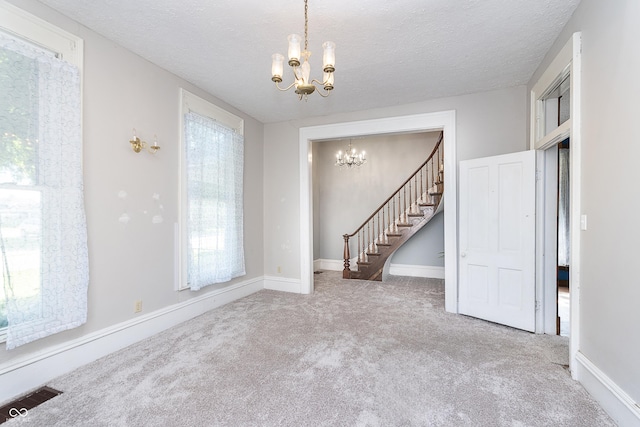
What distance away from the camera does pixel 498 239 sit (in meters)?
3.51

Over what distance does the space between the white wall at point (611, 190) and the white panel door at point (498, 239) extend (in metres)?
1.05

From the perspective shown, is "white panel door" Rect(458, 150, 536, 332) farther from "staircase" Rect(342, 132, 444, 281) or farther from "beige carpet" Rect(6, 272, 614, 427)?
"staircase" Rect(342, 132, 444, 281)

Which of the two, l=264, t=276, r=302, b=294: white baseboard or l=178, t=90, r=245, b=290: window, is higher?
l=178, t=90, r=245, b=290: window

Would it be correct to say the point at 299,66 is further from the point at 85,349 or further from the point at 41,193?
the point at 85,349

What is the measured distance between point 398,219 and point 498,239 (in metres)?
3.03

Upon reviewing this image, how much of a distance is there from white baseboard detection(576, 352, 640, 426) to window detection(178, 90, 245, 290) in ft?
12.5

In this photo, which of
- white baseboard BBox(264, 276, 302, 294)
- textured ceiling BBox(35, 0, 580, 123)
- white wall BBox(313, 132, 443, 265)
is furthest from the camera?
white wall BBox(313, 132, 443, 265)

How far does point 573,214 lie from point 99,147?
413 centimetres

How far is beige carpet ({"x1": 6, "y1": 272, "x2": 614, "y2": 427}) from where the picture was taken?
6.14ft

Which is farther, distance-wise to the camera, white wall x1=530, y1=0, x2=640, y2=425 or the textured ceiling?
the textured ceiling

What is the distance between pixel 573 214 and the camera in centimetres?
232

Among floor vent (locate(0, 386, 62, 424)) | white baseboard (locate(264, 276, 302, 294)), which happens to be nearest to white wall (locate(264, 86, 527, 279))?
white baseboard (locate(264, 276, 302, 294))

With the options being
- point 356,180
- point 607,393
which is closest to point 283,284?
point 356,180

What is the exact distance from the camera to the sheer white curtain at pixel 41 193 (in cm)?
208
